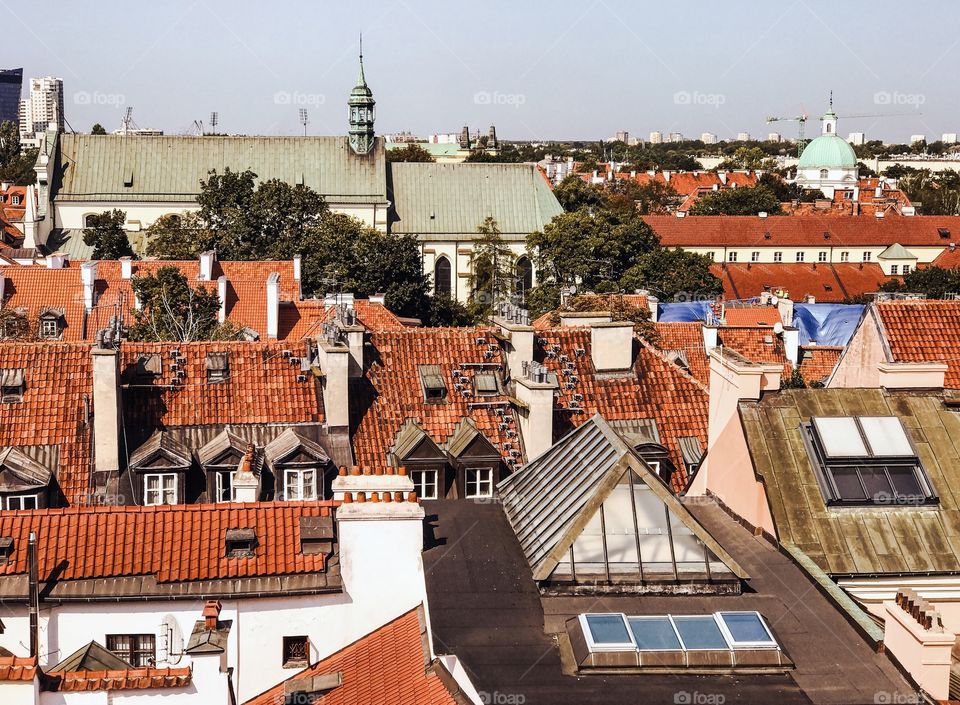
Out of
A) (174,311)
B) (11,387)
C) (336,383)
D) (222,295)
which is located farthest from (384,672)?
(222,295)

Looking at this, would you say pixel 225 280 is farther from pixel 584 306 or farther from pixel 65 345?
pixel 65 345

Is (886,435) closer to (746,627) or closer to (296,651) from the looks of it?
(746,627)

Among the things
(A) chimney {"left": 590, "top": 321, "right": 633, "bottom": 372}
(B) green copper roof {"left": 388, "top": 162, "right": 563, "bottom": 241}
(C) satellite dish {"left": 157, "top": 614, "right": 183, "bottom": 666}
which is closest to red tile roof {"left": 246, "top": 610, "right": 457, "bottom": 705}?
(C) satellite dish {"left": 157, "top": 614, "right": 183, "bottom": 666}

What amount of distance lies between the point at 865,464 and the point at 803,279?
87.6 metres

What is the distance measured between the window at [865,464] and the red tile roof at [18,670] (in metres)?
10.8

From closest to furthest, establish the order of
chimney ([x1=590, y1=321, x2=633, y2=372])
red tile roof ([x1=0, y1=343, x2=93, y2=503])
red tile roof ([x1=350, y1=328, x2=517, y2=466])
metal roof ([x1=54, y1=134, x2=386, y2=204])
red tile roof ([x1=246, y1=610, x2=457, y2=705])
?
1. red tile roof ([x1=246, y1=610, x2=457, y2=705])
2. red tile roof ([x1=0, y1=343, x2=93, y2=503])
3. red tile roof ([x1=350, y1=328, x2=517, y2=466])
4. chimney ([x1=590, y1=321, x2=633, y2=372])
5. metal roof ([x1=54, y1=134, x2=386, y2=204])

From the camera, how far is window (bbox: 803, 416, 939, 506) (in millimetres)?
18109

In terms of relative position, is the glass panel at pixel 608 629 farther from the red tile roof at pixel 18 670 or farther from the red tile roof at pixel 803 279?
the red tile roof at pixel 803 279

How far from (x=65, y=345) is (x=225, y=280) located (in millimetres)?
26231

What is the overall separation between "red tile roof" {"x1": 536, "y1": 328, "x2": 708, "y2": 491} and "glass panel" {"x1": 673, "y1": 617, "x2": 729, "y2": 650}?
566 inches

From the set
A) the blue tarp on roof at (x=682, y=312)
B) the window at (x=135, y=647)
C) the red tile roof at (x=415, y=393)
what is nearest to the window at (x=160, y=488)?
the red tile roof at (x=415, y=393)

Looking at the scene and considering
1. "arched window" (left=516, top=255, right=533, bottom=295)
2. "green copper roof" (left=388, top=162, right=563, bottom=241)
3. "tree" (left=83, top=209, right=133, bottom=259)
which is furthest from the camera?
"green copper roof" (left=388, top=162, right=563, bottom=241)

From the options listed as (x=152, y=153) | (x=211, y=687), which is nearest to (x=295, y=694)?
(x=211, y=687)

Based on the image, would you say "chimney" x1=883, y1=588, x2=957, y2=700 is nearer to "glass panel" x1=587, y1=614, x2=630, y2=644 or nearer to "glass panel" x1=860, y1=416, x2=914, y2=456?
"glass panel" x1=587, y1=614, x2=630, y2=644
